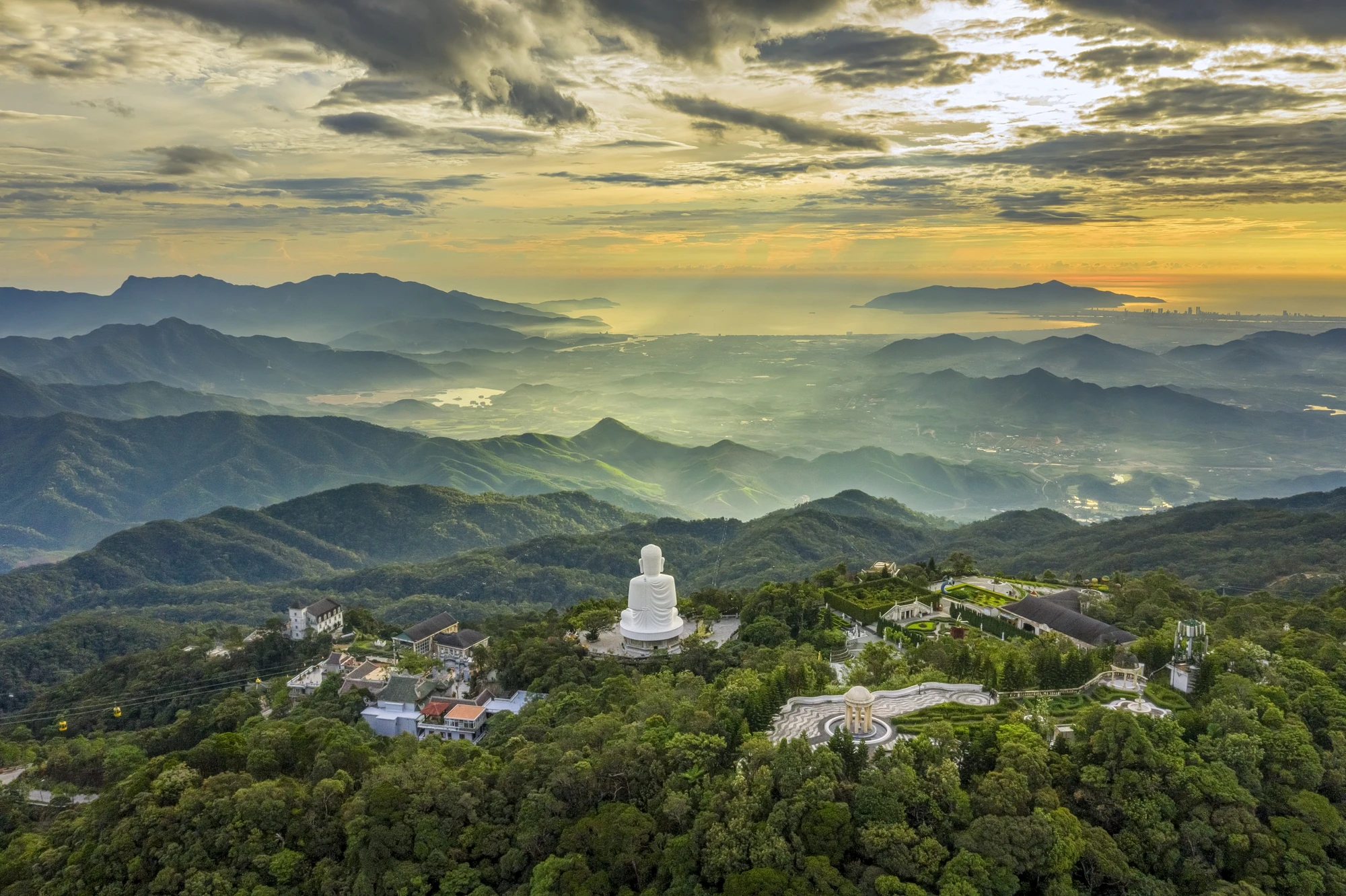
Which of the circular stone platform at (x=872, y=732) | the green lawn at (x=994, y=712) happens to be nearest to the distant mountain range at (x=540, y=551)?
the green lawn at (x=994, y=712)

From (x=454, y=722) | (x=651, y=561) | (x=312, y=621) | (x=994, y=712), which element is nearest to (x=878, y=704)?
(x=994, y=712)


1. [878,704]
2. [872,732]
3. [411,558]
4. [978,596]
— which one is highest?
[872,732]

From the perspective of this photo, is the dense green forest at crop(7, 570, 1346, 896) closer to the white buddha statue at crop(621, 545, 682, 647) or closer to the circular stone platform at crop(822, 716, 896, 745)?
the circular stone platform at crop(822, 716, 896, 745)

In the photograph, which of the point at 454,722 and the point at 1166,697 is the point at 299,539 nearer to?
the point at 454,722

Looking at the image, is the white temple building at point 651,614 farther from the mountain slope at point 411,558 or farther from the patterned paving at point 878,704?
the mountain slope at point 411,558

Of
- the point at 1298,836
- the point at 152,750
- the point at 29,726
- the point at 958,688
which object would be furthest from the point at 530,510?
the point at 1298,836
